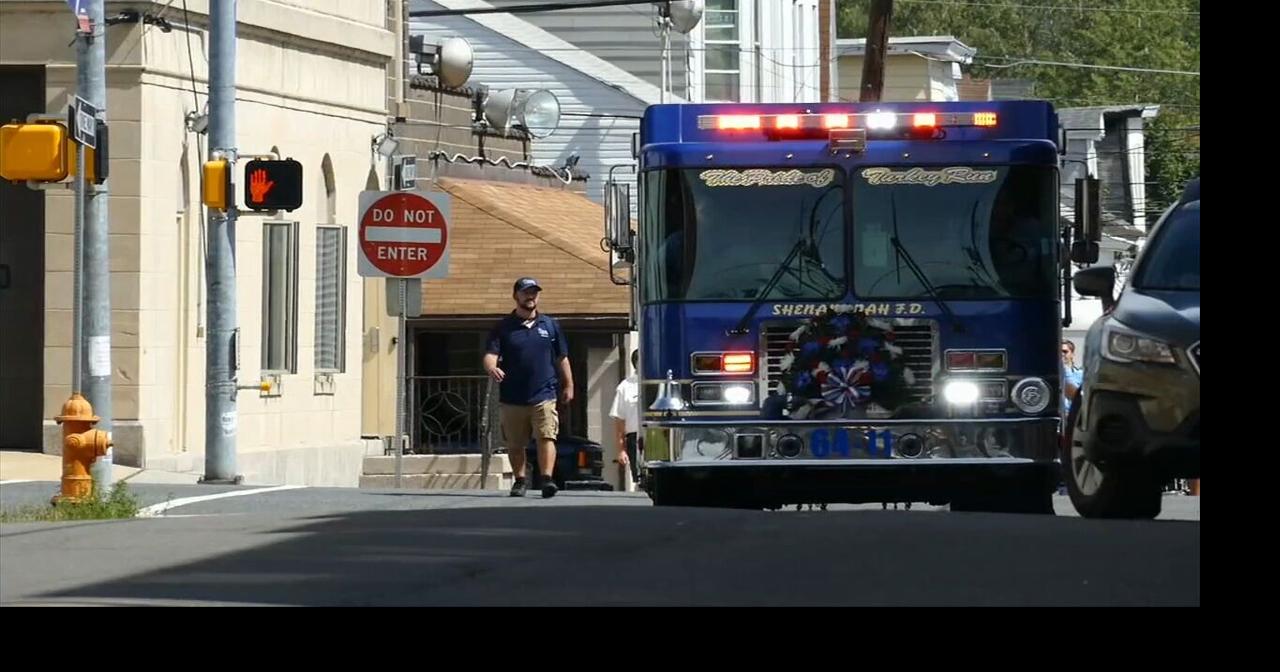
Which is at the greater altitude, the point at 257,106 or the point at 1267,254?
the point at 257,106

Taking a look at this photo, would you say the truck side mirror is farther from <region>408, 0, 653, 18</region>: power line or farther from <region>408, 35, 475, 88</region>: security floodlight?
<region>408, 35, 475, 88</region>: security floodlight

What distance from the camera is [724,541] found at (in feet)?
41.1

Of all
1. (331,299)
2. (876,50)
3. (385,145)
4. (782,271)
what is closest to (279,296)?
(331,299)

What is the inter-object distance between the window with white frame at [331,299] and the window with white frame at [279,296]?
29.9 inches

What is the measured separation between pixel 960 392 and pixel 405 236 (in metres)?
6.78

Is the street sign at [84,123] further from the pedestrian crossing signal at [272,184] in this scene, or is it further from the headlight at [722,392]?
the headlight at [722,392]

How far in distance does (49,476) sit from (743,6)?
2217cm

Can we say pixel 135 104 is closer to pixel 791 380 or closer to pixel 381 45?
pixel 381 45

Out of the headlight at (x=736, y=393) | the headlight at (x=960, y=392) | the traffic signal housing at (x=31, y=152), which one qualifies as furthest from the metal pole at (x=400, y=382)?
the headlight at (x=960, y=392)

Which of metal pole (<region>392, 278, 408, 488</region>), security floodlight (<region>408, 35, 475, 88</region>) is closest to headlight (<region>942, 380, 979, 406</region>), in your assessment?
metal pole (<region>392, 278, 408, 488</region>)
